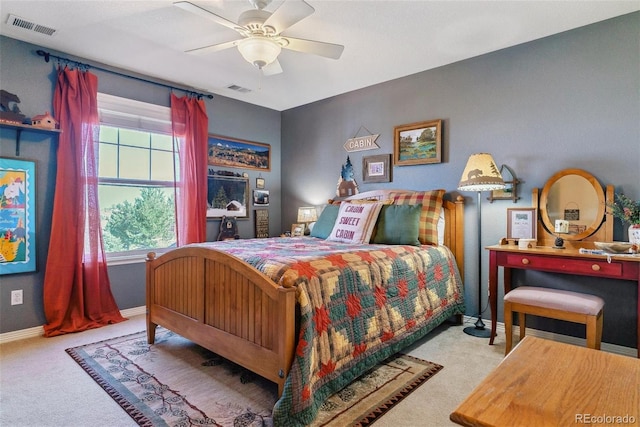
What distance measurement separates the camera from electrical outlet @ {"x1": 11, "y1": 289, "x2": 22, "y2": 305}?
302cm

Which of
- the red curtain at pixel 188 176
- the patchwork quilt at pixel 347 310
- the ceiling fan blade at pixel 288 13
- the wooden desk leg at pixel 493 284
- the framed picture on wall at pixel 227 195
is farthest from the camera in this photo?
the framed picture on wall at pixel 227 195

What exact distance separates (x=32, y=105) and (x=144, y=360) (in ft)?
8.16

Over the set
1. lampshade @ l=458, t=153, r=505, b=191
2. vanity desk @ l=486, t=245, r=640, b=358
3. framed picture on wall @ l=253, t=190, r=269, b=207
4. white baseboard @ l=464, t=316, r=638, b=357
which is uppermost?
lampshade @ l=458, t=153, r=505, b=191

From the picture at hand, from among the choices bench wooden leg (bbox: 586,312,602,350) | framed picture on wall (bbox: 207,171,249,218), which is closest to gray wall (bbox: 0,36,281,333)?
framed picture on wall (bbox: 207,171,249,218)

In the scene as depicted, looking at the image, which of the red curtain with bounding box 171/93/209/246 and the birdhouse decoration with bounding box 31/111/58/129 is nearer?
the birdhouse decoration with bounding box 31/111/58/129

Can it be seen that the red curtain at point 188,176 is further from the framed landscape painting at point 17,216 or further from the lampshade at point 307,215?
the framed landscape painting at point 17,216

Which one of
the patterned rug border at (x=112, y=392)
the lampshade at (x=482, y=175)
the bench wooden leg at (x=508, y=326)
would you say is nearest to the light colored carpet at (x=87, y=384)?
the patterned rug border at (x=112, y=392)

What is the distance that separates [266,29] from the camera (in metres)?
2.26

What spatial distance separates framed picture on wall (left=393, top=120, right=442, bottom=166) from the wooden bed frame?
2.43 meters

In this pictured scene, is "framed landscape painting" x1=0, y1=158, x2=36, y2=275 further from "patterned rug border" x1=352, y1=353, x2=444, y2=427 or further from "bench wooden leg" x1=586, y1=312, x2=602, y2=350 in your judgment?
"bench wooden leg" x1=586, y1=312, x2=602, y2=350

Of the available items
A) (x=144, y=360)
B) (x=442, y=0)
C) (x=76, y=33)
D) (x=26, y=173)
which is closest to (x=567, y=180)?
(x=442, y=0)

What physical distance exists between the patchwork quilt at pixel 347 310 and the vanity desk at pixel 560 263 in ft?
1.67

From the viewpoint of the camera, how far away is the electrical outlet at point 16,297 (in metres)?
3.02

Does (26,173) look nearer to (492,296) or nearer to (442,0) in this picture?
(442,0)
